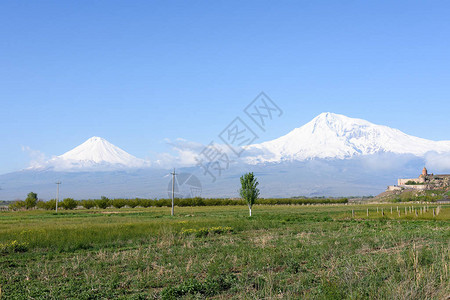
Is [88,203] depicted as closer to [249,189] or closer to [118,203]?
[118,203]

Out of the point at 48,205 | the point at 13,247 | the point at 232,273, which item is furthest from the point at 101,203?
the point at 232,273

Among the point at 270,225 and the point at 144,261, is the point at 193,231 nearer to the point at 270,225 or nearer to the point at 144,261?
the point at 270,225

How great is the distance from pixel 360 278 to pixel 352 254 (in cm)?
456

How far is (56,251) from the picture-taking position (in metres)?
19.0

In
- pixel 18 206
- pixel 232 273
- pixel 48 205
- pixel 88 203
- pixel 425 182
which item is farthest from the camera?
pixel 425 182

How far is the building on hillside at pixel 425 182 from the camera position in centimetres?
16100

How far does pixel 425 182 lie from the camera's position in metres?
176

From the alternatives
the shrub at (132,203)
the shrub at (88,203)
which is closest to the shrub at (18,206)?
the shrub at (88,203)

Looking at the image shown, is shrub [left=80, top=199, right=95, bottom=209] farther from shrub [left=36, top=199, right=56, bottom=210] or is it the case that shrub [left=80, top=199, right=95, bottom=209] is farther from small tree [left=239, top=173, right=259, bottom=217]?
small tree [left=239, top=173, right=259, bottom=217]

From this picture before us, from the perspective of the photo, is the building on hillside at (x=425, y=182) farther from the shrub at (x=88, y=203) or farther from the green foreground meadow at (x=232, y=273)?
the green foreground meadow at (x=232, y=273)

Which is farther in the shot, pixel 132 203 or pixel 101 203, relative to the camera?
pixel 132 203

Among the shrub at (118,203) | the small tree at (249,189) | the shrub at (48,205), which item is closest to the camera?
the small tree at (249,189)

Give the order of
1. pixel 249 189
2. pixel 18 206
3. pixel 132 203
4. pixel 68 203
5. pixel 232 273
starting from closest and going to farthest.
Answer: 1. pixel 232 273
2. pixel 249 189
3. pixel 68 203
4. pixel 18 206
5. pixel 132 203

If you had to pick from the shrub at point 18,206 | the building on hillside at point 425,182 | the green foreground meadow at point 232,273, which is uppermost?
the building on hillside at point 425,182
